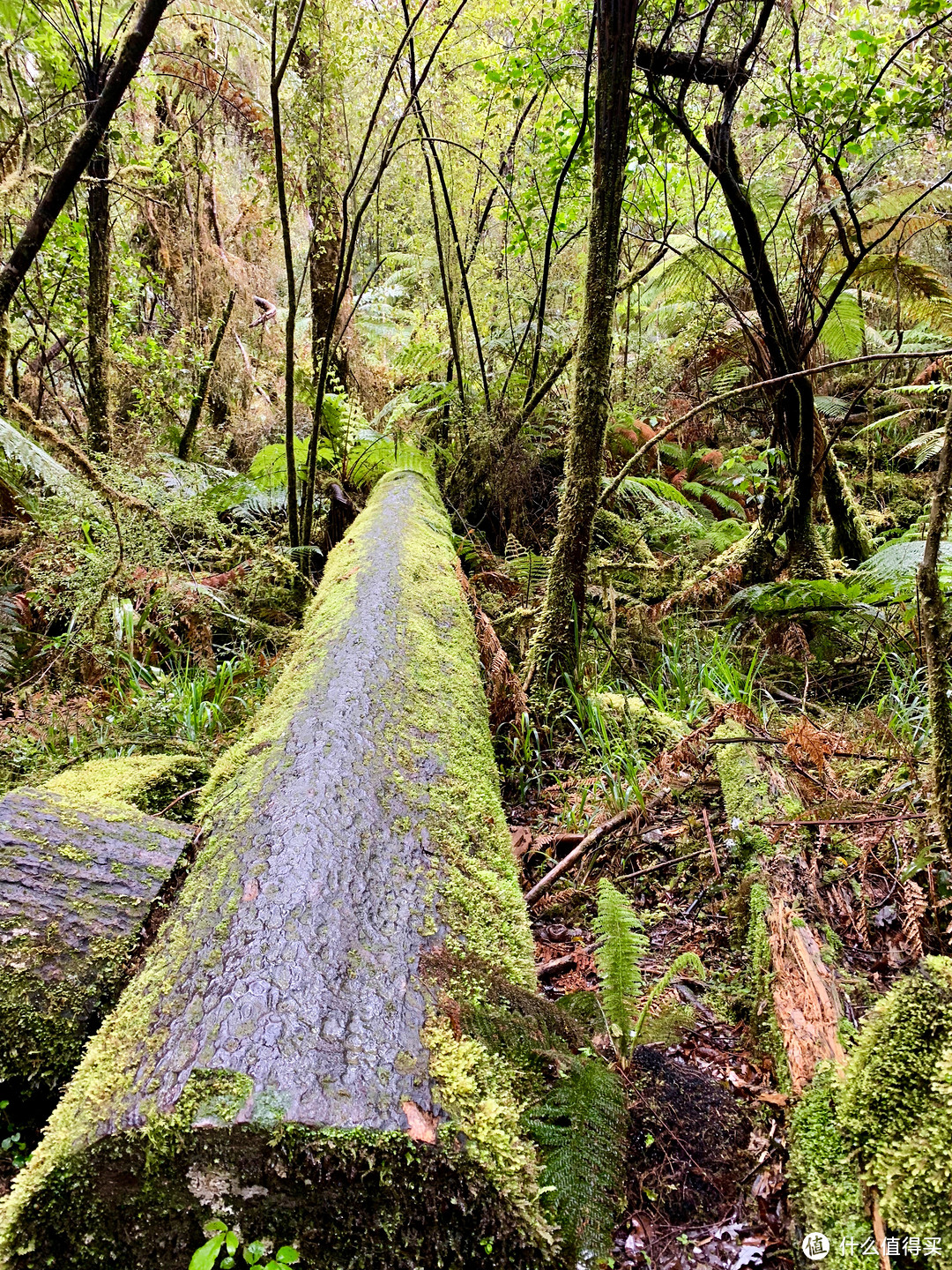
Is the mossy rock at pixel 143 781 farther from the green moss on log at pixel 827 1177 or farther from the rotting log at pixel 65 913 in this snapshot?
the green moss on log at pixel 827 1177

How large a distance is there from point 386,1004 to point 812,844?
1537 mm

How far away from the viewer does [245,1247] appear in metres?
0.96

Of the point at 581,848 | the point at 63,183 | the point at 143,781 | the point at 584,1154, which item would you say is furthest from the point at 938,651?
the point at 63,183

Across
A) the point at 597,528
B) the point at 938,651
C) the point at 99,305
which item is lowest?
the point at 938,651

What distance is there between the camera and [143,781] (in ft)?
7.41

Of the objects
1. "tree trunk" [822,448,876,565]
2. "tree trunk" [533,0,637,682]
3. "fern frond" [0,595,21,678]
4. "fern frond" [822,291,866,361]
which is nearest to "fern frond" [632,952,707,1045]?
"tree trunk" [533,0,637,682]

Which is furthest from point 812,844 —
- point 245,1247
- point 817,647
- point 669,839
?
point 817,647

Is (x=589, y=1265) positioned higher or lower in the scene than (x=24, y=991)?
lower

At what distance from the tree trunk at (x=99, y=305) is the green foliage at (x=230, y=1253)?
4.39 metres

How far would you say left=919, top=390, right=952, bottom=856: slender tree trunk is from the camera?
1356 millimetres

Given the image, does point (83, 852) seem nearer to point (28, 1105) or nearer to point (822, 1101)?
point (28, 1105)

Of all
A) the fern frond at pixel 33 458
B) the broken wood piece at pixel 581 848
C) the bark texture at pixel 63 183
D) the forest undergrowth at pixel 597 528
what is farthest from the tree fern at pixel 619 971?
the fern frond at pixel 33 458

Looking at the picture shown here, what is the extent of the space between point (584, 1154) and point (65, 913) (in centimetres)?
126

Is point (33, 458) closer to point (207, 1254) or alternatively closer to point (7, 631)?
point (7, 631)
